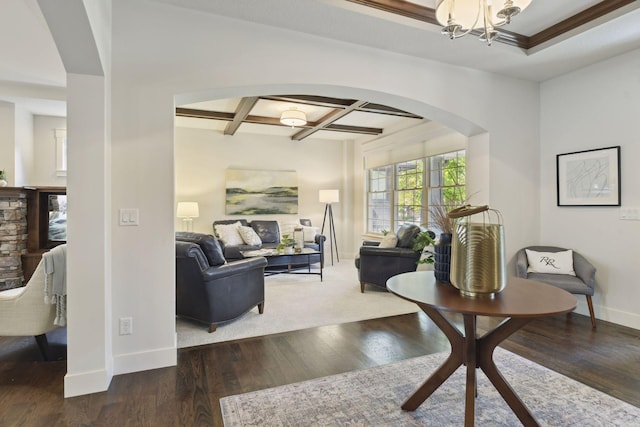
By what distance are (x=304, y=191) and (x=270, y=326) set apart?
4.54 meters

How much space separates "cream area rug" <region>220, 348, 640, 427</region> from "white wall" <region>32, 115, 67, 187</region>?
17.1ft

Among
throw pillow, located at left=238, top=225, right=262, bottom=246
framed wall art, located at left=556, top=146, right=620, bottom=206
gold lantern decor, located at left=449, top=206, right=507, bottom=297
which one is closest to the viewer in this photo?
gold lantern decor, located at left=449, top=206, right=507, bottom=297

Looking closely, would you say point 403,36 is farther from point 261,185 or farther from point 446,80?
point 261,185

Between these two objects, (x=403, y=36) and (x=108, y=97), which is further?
(x=403, y=36)

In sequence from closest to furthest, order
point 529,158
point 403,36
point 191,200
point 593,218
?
1. point 403,36
2. point 593,218
3. point 529,158
4. point 191,200

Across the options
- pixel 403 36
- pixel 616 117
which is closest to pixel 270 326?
pixel 403 36

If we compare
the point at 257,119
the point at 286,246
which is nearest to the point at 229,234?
the point at 286,246

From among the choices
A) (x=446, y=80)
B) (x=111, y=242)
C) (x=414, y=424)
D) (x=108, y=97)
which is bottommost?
(x=414, y=424)

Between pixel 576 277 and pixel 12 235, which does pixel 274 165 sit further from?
pixel 576 277

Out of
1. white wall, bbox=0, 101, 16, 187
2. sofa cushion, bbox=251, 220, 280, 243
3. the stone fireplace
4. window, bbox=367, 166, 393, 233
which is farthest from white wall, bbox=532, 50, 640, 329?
white wall, bbox=0, 101, 16, 187

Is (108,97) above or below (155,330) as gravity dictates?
above

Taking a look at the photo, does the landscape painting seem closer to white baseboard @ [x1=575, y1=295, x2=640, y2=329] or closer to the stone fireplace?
the stone fireplace

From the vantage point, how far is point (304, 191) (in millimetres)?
7582

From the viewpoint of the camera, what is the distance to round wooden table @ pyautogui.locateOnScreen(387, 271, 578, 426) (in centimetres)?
141
